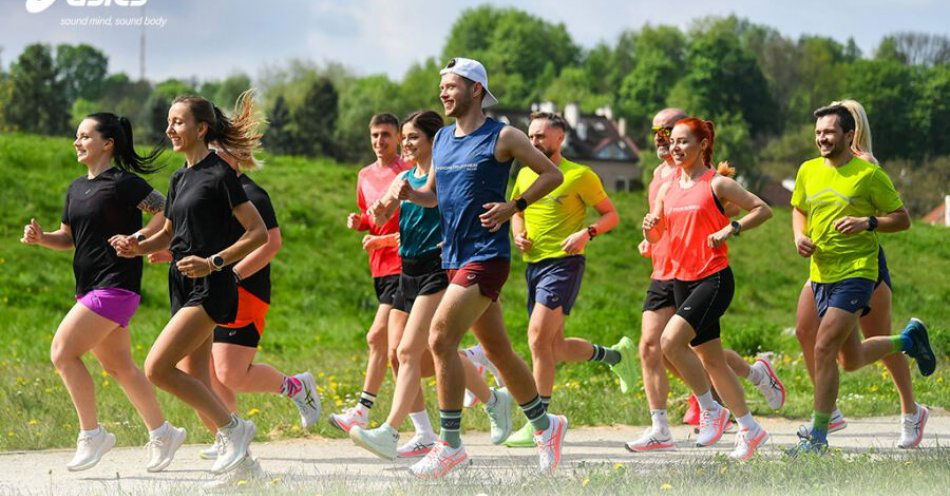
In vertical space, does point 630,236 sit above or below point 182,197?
below

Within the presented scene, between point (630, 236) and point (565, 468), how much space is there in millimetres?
21343

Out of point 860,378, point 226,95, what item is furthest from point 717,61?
point 860,378

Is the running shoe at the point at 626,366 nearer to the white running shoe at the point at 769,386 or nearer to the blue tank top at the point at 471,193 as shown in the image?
the white running shoe at the point at 769,386

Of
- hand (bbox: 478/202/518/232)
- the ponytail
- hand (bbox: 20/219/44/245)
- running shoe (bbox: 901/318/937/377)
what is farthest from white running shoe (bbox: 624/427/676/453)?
hand (bbox: 20/219/44/245)

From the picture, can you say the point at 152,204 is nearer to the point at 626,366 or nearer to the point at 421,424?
the point at 421,424

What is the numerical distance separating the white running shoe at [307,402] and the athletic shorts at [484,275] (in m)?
2.25

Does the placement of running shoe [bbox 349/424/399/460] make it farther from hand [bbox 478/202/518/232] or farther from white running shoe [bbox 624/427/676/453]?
white running shoe [bbox 624/427/676/453]

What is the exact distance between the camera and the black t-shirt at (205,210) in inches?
292

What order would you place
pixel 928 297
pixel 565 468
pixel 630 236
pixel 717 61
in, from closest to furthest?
1. pixel 565 468
2. pixel 928 297
3. pixel 630 236
4. pixel 717 61

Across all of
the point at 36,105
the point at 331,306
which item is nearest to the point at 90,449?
the point at 331,306

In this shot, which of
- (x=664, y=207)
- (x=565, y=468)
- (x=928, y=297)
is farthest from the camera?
(x=928, y=297)

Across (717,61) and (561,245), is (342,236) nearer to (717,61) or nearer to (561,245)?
(561,245)

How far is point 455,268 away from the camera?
7.59 meters

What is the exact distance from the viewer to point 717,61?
103 meters
